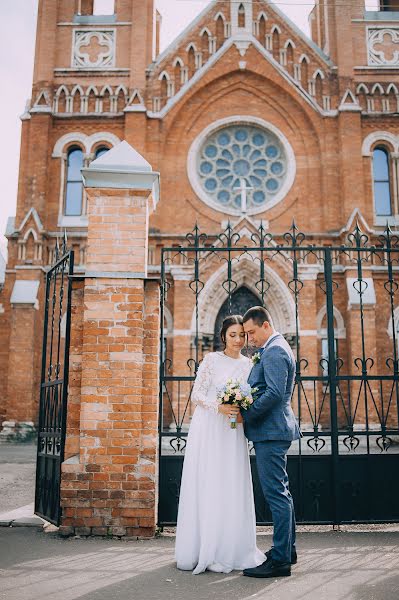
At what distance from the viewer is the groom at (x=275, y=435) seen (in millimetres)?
4219

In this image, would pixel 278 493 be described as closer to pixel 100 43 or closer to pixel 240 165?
pixel 240 165

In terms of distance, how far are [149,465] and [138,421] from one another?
1.32 feet

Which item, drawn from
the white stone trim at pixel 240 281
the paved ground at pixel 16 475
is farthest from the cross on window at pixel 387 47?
the paved ground at pixel 16 475

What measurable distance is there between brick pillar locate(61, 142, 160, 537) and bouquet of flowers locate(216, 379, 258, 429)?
3.96ft

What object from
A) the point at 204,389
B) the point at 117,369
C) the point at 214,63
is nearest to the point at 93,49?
the point at 214,63

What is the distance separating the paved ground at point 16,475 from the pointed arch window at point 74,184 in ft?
22.8

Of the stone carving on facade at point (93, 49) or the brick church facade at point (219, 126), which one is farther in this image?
the stone carving on facade at point (93, 49)

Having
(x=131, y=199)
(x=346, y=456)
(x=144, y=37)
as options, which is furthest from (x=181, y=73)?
(x=346, y=456)

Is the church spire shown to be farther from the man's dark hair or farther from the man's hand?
the man's hand

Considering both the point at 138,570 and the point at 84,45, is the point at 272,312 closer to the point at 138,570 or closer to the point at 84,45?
the point at 84,45

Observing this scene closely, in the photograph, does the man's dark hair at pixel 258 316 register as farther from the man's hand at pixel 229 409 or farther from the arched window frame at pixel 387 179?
the arched window frame at pixel 387 179

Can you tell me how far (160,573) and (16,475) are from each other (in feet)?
20.2

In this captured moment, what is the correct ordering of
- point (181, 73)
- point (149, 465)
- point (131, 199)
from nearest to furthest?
point (149, 465) → point (131, 199) → point (181, 73)

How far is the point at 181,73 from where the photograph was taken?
709 inches
